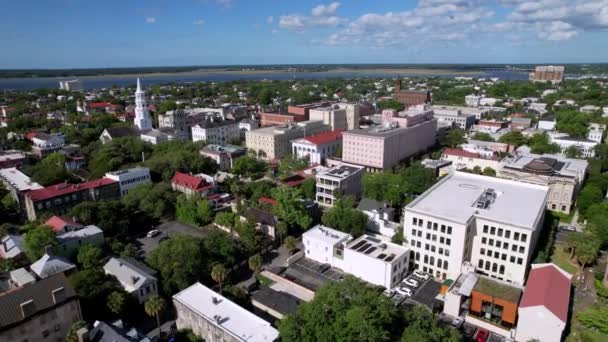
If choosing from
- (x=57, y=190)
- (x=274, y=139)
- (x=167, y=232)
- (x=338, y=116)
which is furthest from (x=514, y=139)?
(x=57, y=190)

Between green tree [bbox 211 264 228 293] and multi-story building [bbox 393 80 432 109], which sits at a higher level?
multi-story building [bbox 393 80 432 109]

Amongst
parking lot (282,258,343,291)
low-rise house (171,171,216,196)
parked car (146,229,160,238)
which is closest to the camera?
parking lot (282,258,343,291)

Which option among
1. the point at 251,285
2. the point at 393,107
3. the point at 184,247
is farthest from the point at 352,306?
the point at 393,107

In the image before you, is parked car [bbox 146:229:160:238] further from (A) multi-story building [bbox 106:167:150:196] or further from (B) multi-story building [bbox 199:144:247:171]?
(B) multi-story building [bbox 199:144:247:171]

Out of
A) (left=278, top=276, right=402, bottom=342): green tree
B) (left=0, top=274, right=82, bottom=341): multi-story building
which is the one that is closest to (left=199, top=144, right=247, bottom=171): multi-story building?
(left=0, top=274, right=82, bottom=341): multi-story building

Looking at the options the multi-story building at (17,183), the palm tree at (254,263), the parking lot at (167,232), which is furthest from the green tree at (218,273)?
the multi-story building at (17,183)

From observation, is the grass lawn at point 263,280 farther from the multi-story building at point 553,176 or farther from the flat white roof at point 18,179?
the multi-story building at point 553,176

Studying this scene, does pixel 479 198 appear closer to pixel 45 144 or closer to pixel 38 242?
pixel 38 242
